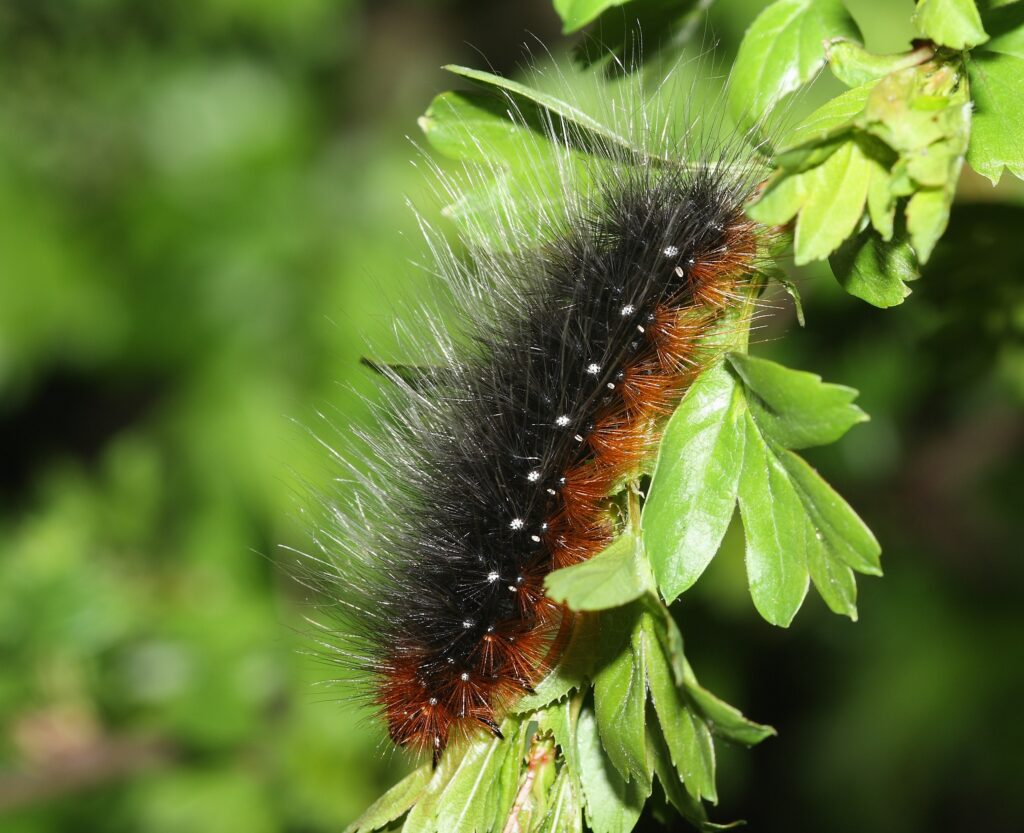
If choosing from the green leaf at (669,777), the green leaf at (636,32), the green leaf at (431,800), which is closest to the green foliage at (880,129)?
the green leaf at (636,32)

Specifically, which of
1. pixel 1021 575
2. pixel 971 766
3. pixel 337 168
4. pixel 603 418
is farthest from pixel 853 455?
pixel 337 168

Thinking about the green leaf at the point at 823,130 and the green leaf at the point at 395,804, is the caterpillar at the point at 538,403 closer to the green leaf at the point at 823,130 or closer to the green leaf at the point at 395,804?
the green leaf at the point at 395,804

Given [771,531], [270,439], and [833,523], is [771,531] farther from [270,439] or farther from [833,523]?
[270,439]

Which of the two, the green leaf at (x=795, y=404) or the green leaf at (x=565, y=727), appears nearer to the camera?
the green leaf at (x=795, y=404)

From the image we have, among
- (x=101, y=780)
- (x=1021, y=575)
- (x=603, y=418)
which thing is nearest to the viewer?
(x=603, y=418)

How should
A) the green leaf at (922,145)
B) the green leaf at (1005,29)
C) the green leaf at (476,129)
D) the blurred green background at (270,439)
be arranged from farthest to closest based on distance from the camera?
the blurred green background at (270,439), the green leaf at (476,129), the green leaf at (1005,29), the green leaf at (922,145)

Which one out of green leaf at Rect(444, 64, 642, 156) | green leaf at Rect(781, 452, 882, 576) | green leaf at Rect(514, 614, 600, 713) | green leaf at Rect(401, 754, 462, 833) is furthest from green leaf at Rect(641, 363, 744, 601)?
green leaf at Rect(401, 754, 462, 833)

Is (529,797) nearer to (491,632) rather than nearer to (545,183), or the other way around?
(491,632)
